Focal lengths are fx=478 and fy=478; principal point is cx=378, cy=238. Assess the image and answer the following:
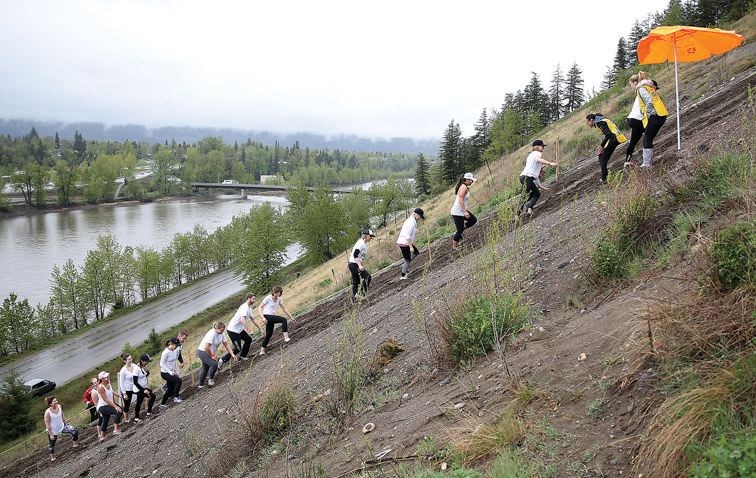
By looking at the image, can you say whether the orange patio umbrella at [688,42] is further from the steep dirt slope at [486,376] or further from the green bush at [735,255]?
the green bush at [735,255]

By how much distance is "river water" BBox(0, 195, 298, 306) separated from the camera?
198 ft

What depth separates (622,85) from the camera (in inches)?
1243

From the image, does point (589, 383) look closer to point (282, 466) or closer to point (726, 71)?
point (282, 466)

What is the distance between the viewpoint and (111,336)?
44750 mm

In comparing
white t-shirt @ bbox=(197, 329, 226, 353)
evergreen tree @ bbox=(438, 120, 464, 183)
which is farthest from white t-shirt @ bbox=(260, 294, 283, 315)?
evergreen tree @ bbox=(438, 120, 464, 183)

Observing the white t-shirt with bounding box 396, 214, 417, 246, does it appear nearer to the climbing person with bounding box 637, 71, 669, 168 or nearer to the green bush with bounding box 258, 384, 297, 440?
the climbing person with bounding box 637, 71, 669, 168

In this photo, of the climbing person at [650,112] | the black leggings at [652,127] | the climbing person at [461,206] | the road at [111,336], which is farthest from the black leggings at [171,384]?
the road at [111,336]

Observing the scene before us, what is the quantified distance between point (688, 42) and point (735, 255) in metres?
8.36

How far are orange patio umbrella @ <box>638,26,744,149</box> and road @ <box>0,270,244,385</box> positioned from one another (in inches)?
1568

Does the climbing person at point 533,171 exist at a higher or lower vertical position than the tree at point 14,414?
higher

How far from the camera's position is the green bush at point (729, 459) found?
2.37 m

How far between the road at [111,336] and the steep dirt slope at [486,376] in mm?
29598

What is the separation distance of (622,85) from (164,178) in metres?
137

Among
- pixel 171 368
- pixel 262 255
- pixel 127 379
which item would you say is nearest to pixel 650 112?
pixel 171 368
